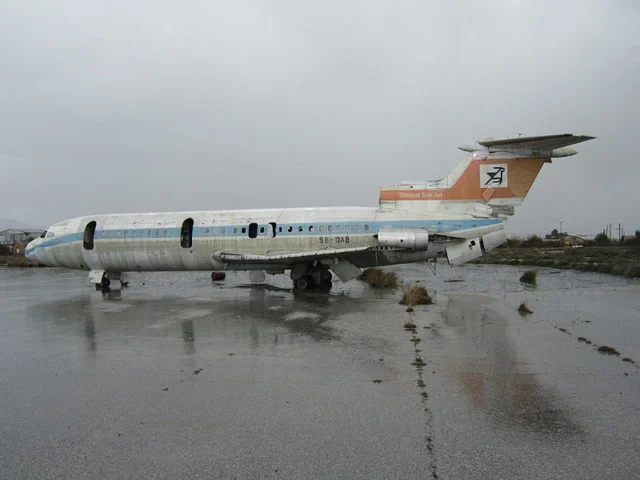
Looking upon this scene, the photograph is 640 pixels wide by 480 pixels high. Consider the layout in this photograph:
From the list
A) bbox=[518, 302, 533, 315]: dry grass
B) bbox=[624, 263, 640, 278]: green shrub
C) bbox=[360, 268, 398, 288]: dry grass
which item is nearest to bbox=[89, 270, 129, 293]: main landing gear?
bbox=[360, 268, 398, 288]: dry grass

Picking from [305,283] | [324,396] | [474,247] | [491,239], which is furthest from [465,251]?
[324,396]

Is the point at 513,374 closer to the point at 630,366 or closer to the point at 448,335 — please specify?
the point at 630,366

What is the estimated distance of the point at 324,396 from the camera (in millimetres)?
6133

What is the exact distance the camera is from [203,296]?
17.5m

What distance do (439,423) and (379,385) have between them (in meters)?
1.44

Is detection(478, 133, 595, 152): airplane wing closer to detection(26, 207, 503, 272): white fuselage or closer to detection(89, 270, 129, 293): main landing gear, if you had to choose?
detection(26, 207, 503, 272): white fuselage

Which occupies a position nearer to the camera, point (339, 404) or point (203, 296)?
point (339, 404)

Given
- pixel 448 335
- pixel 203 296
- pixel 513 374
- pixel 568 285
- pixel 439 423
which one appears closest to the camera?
pixel 439 423

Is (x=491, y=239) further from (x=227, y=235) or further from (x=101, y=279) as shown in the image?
(x=101, y=279)

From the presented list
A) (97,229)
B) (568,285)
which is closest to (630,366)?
(568,285)

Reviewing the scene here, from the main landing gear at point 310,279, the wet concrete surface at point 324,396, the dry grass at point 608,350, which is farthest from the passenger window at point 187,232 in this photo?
the dry grass at point 608,350

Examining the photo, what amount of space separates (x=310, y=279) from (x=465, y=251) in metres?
6.19

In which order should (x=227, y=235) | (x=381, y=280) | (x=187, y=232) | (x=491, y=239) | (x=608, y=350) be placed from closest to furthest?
1. (x=608, y=350)
2. (x=491, y=239)
3. (x=227, y=235)
4. (x=187, y=232)
5. (x=381, y=280)

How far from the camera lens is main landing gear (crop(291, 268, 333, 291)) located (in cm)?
1853
